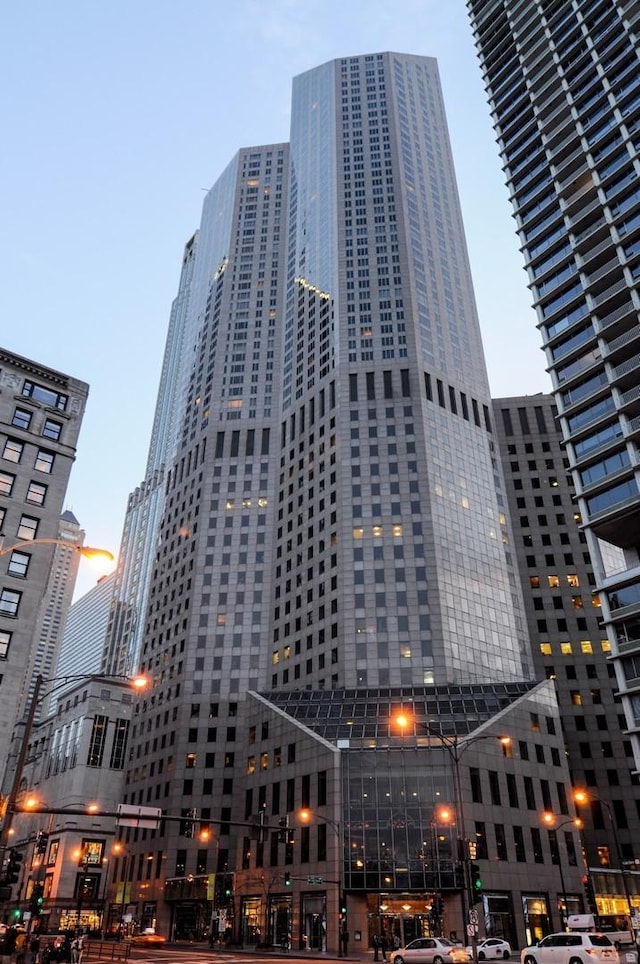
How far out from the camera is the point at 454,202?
152875mm

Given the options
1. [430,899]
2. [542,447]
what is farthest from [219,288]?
[430,899]

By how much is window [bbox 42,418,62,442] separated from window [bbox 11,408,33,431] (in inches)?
55.4

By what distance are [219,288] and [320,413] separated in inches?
2186

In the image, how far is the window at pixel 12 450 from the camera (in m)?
61.5

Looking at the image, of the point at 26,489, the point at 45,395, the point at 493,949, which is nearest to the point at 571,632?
the point at 493,949

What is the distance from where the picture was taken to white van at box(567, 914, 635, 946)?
45375 millimetres

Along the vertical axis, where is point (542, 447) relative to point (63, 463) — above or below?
above

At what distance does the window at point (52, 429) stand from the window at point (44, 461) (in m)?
1.60

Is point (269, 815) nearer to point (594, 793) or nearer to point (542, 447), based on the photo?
point (594, 793)

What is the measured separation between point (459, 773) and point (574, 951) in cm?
3275

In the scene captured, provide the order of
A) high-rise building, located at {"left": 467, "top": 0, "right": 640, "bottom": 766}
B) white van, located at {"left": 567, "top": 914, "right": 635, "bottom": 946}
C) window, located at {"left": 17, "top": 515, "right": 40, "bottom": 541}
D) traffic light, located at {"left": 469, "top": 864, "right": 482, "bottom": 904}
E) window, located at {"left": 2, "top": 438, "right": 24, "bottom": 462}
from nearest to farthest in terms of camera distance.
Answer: traffic light, located at {"left": 469, "top": 864, "right": 482, "bottom": 904}, white van, located at {"left": 567, "top": 914, "right": 635, "bottom": 946}, window, located at {"left": 17, "top": 515, "right": 40, "bottom": 541}, window, located at {"left": 2, "top": 438, "right": 24, "bottom": 462}, high-rise building, located at {"left": 467, "top": 0, "right": 640, "bottom": 766}

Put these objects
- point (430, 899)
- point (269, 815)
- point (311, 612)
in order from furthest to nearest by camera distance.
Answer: point (311, 612) → point (269, 815) → point (430, 899)

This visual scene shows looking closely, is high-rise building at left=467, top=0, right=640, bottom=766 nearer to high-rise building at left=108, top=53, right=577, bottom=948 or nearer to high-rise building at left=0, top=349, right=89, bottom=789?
high-rise building at left=108, top=53, right=577, bottom=948

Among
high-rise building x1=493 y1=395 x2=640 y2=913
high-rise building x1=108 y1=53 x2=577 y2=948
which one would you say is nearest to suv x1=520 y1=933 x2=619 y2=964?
high-rise building x1=108 y1=53 x2=577 y2=948
